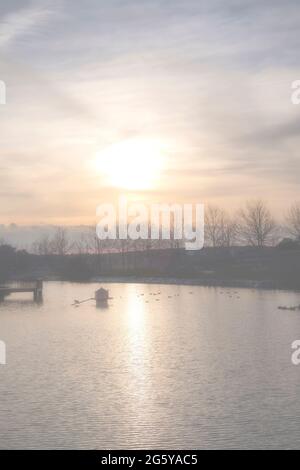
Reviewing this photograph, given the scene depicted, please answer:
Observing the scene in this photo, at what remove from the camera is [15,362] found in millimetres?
25359

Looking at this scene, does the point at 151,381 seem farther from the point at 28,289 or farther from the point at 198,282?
the point at 198,282

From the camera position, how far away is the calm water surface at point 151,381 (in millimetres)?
16125

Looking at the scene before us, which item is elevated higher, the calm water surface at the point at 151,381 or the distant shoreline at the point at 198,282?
the distant shoreline at the point at 198,282

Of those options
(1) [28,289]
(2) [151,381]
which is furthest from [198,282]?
(2) [151,381]

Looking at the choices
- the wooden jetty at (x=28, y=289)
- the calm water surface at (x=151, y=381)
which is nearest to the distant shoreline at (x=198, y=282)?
the wooden jetty at (x=28, y=289)

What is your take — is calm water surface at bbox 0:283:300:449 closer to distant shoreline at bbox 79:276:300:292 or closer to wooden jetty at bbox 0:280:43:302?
wooden jetty at bbox 0:280:43:302

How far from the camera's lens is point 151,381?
21.8m

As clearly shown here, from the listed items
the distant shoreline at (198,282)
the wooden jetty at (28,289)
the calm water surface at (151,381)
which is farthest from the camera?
the distant shoreline at (198,282)

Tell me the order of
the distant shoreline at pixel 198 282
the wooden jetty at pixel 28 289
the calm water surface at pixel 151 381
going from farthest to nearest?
the distant shoreline at pixel 198 282 < the wooden jetty at pixel 28 289 < the calm water surface at pixel 151 381

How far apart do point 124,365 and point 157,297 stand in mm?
31980

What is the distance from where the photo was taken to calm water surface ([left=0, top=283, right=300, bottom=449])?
1612 centimetres

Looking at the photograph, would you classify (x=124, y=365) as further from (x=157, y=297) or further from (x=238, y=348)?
(x=157, y=297)

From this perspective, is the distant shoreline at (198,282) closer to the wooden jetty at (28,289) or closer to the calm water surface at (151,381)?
the wooden jetty at (28,289)

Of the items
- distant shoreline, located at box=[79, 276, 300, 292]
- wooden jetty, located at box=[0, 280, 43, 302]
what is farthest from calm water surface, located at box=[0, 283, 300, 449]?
distant shoreline, located at box=[79, 276, 300, 292]
